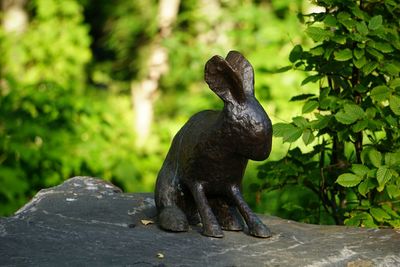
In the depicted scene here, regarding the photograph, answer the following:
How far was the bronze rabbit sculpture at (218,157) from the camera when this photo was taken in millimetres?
2816

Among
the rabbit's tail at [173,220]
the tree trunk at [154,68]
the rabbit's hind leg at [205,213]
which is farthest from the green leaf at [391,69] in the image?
the tree trunk at [154,68]

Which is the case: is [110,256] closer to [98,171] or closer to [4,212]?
[4,212]

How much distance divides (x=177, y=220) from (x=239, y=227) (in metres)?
0.28

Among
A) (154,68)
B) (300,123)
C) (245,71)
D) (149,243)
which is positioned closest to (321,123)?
(300,123)

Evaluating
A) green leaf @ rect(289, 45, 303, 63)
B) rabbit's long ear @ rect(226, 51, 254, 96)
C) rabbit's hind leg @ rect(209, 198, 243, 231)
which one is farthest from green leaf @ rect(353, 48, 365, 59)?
rabbit's hind leg @ rect(209, 198, 243, 231)

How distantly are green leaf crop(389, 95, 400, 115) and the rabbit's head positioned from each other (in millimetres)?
741

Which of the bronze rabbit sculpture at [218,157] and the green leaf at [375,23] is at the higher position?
the green leaf at [375,23]

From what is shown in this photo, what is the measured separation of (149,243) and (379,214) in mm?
1227

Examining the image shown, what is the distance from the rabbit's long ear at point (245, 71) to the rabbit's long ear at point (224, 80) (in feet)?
0.20

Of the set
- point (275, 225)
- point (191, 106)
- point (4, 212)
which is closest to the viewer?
point (275, 225)

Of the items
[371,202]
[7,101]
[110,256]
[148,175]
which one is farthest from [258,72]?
[110,256]

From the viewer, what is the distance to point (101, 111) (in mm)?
6785

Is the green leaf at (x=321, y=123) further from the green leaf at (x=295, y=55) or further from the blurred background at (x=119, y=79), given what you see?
the blurred background at (x=119, y=79)

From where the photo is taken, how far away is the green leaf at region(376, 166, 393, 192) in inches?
124
